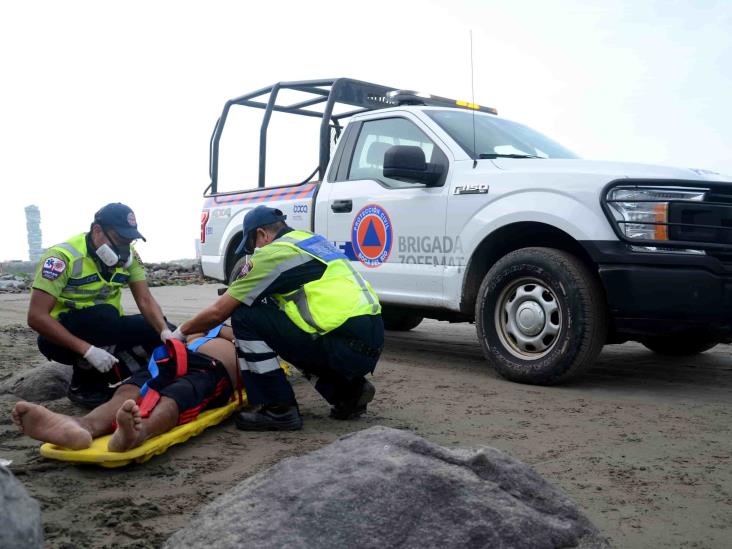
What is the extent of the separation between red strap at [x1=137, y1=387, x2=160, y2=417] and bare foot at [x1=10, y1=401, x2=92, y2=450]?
0.28 m


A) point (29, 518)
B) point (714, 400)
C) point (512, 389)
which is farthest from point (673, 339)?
point (29, 518)

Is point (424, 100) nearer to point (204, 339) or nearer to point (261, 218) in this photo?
point (261, 218)

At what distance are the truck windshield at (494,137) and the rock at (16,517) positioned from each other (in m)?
3.99

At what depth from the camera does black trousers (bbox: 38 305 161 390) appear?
435 centimetres

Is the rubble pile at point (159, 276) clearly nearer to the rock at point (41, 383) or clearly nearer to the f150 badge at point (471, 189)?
the rock at point (41, 383)

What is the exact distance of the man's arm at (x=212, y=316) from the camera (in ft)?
12.1

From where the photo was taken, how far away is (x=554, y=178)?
467 cm

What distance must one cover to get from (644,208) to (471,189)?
47.4 inches

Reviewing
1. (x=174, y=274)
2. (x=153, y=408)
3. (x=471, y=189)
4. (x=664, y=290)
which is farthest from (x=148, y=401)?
(x=174, y=274)

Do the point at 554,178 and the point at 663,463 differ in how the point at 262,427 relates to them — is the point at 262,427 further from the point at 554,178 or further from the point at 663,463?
the point at 554,178

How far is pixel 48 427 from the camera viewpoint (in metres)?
3.14

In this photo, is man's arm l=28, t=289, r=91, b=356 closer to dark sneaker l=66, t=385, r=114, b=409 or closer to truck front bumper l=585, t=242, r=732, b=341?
dark sneaker l=66, t=385, r=114, b=409

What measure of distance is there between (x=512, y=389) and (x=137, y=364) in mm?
2327

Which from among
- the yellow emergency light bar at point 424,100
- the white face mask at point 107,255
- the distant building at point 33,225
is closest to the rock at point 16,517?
the white face mask at point 107,255
